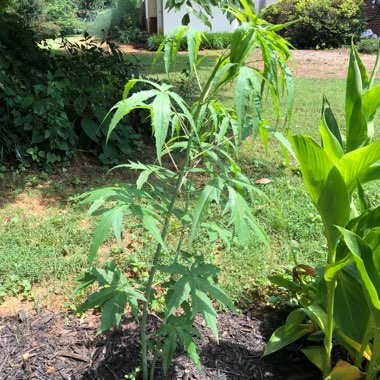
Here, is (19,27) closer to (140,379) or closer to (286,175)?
(286,175)

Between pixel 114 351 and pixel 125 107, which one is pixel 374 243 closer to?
pixel 125 107

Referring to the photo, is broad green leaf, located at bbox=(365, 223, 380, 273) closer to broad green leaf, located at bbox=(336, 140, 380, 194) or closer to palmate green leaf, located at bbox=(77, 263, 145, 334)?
broad green leaf, located at bbox=(336, 140, 380, 194)

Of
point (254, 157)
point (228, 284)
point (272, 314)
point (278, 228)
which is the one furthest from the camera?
point (254, 157)

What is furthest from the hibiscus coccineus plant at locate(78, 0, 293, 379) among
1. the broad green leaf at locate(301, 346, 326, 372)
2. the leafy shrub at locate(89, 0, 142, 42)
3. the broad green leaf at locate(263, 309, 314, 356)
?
the leafy shrub at locate(89, 0, 142, 42)

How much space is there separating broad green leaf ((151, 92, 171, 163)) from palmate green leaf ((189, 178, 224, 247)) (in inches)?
9.5

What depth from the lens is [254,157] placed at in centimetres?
547

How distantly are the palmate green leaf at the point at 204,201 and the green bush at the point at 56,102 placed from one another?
303 centimetres

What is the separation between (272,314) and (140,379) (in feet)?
3.09

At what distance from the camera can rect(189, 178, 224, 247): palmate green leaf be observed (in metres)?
1.57

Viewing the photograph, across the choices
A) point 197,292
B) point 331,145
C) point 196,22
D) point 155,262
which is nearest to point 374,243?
point 331,145

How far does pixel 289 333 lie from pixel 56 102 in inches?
139

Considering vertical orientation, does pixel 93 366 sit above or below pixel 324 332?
below

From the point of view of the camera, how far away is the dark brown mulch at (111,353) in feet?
7.86

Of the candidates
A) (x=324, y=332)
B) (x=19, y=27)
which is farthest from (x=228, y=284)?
(x=19, y=27)
